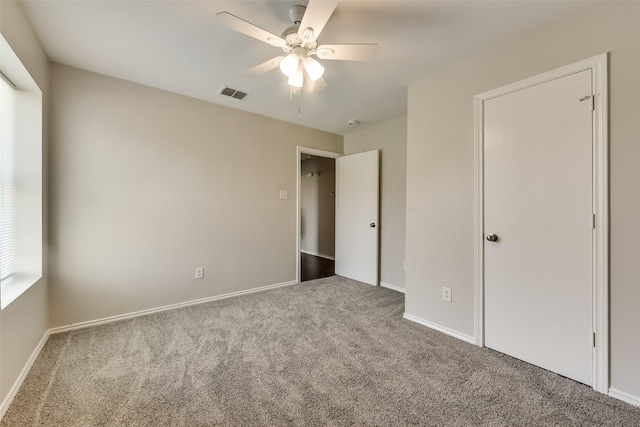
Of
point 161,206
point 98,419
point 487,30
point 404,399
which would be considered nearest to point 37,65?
point 161,206

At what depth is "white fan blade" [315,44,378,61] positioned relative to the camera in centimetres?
157

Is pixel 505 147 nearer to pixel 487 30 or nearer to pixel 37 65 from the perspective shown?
pixel 487 30

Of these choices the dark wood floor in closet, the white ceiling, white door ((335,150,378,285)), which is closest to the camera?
the white ceiling

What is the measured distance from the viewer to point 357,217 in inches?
160

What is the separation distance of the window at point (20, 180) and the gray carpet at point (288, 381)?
69 cm

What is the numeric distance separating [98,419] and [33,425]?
0.31 metres

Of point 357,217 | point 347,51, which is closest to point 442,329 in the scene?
point 357,217

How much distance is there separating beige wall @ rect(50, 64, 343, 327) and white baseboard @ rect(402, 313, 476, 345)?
1.81 metres

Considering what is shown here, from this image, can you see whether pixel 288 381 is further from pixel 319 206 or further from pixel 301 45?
pixel 319 206

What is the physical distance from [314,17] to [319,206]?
4933 mm

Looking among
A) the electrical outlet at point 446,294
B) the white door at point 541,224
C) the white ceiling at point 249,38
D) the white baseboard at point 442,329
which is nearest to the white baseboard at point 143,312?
the white baseboard at point 442,329

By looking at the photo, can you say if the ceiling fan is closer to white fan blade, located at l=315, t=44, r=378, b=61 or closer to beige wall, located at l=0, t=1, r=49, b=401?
white fan blade, located at l=315, t=44, r=378, b=61

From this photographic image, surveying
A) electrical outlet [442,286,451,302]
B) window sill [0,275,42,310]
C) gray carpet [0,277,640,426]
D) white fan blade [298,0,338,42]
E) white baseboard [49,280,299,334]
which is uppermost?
white fan blade [298,0,338,42]

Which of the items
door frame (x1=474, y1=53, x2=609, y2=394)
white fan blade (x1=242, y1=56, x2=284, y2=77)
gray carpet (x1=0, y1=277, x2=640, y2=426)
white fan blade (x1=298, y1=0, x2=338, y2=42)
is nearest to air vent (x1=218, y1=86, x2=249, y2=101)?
white fan blade (x1=242, y1=56, x2=284, y2=77)
